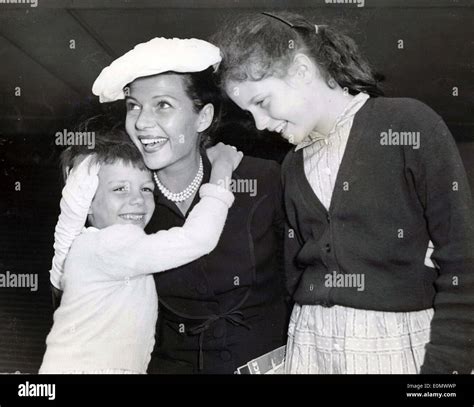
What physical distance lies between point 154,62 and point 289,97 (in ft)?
1.43

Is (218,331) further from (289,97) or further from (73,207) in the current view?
(289,97)

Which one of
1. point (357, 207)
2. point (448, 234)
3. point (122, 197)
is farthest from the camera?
point (122, 197)

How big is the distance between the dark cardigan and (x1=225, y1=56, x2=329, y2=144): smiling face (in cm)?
14

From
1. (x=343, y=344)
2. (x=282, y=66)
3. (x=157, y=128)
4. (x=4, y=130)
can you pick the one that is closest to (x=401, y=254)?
(x=343, y=344)

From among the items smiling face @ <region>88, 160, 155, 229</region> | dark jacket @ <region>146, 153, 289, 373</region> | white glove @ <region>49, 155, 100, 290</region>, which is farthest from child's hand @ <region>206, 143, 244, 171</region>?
white glove @ <region>49, 155, 100, 290</region>

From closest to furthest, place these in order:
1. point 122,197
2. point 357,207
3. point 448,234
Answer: point 448,234 → point 357,207 → point 122,197

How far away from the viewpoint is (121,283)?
1.96 metres

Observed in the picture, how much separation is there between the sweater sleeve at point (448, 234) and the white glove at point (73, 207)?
39.1 inches

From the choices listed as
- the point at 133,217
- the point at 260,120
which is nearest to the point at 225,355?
the point at 133,217

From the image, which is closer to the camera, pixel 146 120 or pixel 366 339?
pixel 366 339

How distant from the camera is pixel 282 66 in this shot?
1919mm

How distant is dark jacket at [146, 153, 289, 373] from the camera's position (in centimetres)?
197

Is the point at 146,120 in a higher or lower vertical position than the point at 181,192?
higher
